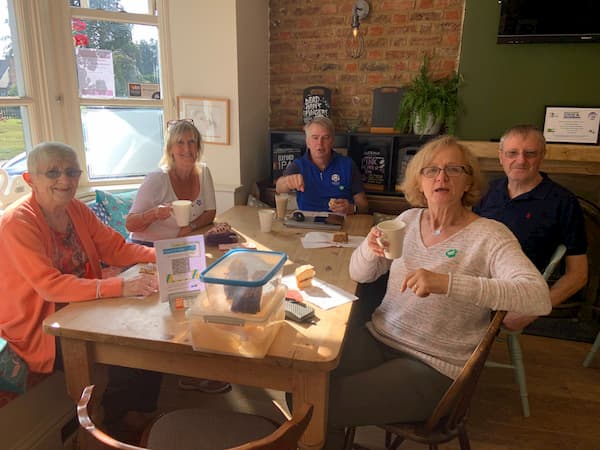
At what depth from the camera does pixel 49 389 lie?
69.7 inches

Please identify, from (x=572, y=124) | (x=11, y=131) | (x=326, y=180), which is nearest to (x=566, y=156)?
(x=572, y=124)

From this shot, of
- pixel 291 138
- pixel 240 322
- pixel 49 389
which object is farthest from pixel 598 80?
pixel 49 389

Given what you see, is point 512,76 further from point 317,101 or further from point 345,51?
point 317,101

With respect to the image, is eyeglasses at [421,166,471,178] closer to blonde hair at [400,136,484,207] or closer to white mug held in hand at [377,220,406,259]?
blonde hair at [400,136,484,207]

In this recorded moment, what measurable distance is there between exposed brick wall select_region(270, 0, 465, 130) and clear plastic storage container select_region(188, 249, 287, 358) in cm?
272

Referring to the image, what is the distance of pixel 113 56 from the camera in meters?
3.16

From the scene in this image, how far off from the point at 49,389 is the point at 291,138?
256cm

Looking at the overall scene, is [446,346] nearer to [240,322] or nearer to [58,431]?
[240,322]

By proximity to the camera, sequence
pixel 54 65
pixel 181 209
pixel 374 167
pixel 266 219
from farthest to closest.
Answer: pixel 374 167
pixel 54 65
pixel 266 219
pixel 181 209

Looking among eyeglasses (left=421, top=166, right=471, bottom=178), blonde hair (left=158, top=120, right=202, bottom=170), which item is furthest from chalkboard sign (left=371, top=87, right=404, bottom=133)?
eyeglasses (left=421, top=166, right=471, bottom=178)

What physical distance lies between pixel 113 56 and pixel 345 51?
1782 mm

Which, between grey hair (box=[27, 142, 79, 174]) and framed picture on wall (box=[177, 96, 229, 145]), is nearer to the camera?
grey hair (box=[27, 142, 79, 174])

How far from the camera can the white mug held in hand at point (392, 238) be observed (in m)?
1.35

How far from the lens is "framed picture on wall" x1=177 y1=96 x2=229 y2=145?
3275mm
